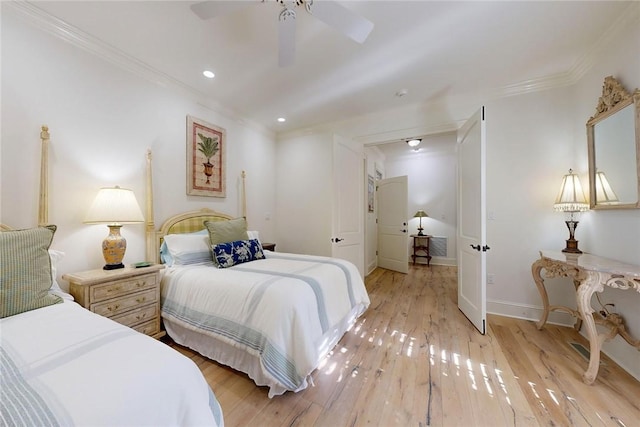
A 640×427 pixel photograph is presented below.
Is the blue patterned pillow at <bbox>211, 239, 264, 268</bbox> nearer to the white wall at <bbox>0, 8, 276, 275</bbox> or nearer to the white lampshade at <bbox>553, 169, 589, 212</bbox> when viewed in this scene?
the white wall at <bbox>0, 8, 276, 275</bbox>

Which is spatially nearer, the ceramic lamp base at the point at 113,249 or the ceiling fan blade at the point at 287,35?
the ceiling fan blade at the point at 287,35

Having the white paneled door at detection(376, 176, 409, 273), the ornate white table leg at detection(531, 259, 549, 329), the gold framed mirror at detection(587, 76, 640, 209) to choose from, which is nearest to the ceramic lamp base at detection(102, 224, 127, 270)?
the ornate white table leg at detection(531, 259, 549, 329)

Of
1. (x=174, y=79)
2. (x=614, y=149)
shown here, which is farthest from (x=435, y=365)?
(x=174, y=79)

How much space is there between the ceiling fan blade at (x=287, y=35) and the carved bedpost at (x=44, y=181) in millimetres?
1859

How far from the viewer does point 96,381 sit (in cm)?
68

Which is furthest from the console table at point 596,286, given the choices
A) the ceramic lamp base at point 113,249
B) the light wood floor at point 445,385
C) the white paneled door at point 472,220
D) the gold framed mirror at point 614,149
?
the ceramic lamp base at point 113,249

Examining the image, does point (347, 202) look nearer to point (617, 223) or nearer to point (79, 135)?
point (617, 223)

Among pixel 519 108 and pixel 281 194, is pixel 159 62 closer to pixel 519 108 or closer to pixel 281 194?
pixel 281 194

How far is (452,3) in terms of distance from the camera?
5.35 ft

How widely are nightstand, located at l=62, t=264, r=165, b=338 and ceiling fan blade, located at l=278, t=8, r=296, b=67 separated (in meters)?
1.99

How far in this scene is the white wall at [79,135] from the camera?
164 centimetres

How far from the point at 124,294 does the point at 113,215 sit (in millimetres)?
621

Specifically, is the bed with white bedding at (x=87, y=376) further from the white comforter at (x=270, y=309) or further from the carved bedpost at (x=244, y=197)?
the carved bedpost at (x=244, y=197)

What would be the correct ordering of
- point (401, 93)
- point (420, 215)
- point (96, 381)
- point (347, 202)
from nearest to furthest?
point (96, 381) → point (401, 93) → point (347, 202) → point (420, 215)
